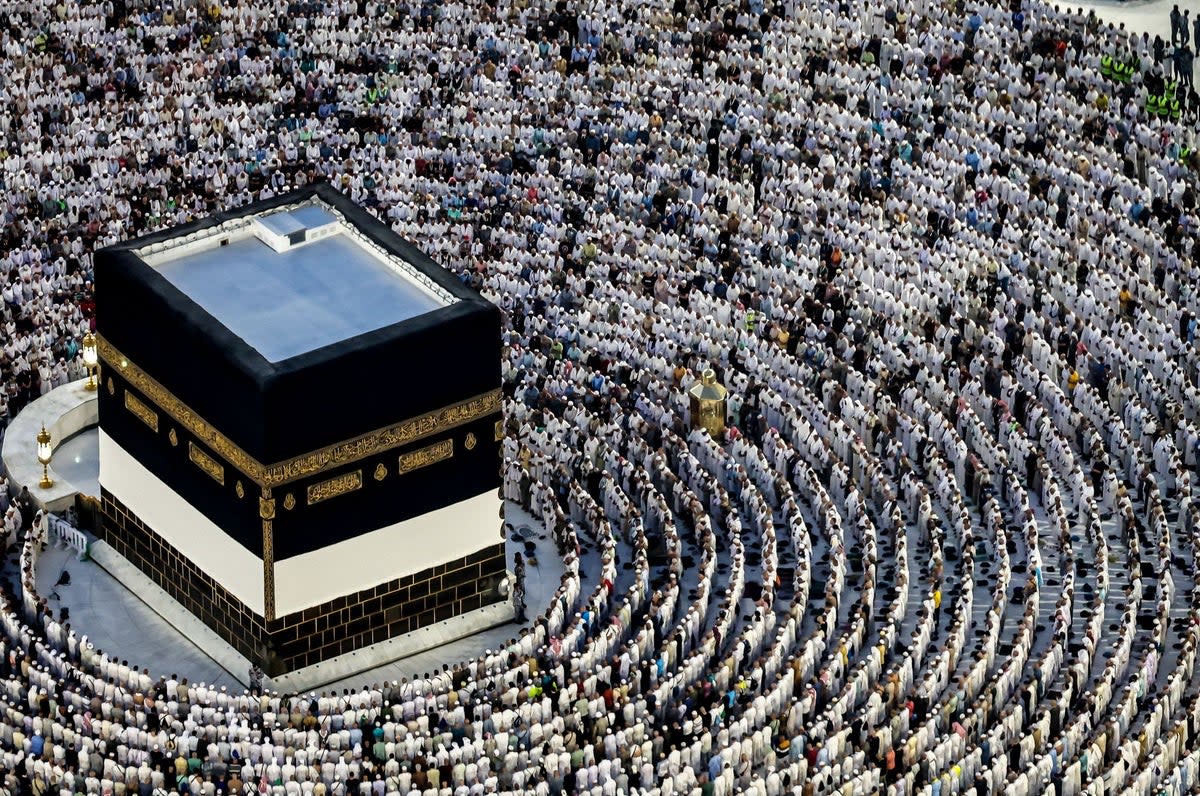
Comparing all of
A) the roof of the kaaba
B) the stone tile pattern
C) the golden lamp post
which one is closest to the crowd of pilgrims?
the golden lamp post

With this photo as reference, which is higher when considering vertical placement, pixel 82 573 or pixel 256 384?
pixel 256 384

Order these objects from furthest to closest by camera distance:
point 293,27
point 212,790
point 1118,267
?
point 293,27
point 1118,267
point 212,790

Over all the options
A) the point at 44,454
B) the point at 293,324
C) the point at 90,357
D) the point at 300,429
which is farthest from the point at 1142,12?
the point at 300,429

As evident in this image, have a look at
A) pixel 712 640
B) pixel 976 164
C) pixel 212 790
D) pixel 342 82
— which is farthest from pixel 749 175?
pixel 212 790

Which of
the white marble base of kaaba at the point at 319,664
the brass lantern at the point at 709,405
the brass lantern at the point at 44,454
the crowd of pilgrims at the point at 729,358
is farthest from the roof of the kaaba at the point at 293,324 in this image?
the brass lantern at the point at 709,405

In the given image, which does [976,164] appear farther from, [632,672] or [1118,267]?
[632,672]

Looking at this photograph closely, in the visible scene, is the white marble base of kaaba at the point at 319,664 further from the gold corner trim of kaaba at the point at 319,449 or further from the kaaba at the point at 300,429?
the gold corner trim of kaaba at the point at 319,449

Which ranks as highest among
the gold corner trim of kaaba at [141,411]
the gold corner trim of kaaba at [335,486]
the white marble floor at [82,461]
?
the gold corner trim of kaaba at [141,411]
